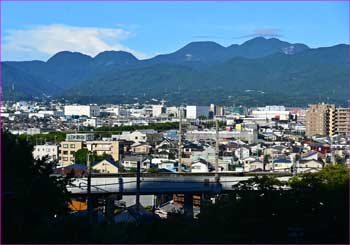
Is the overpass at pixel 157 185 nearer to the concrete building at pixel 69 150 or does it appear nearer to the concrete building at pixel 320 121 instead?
the concrete building at pixel 69 150

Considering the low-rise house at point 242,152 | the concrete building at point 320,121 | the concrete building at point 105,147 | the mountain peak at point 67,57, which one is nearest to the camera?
the concrete building at point 105,147

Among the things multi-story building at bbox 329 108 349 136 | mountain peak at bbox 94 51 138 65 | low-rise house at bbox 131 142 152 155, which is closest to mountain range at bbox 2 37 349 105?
mountain peak at bbox 94 51 138 65

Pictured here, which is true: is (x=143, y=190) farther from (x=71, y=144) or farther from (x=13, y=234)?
(x=71, y=144)

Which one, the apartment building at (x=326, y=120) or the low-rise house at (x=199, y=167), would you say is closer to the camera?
the low-rise house at (x=199, y=167)

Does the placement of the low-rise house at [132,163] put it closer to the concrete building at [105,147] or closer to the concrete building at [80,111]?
the concrete building at [105,147]

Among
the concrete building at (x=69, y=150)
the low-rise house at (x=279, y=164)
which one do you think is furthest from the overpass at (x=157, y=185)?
the concrete building at (x=69, y=150)

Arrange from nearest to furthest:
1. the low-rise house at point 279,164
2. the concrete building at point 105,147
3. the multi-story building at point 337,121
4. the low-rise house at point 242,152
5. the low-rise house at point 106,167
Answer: the low-rise house at point 106,167 → the low-rise house at point 279,164 → the concrete building at point 105,147 → the low-rise house at point 242,152 → the multi-story building at point 337,121

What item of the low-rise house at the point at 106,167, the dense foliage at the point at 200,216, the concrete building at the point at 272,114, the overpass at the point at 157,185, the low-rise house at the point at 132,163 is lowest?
the low-rise house at the point at 132,163

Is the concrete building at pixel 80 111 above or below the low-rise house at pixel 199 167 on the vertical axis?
above

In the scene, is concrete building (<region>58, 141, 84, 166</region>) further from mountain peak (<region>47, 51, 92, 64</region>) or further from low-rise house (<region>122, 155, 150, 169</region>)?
mountain peak (<region>47, 51, 92, 64</region>)
